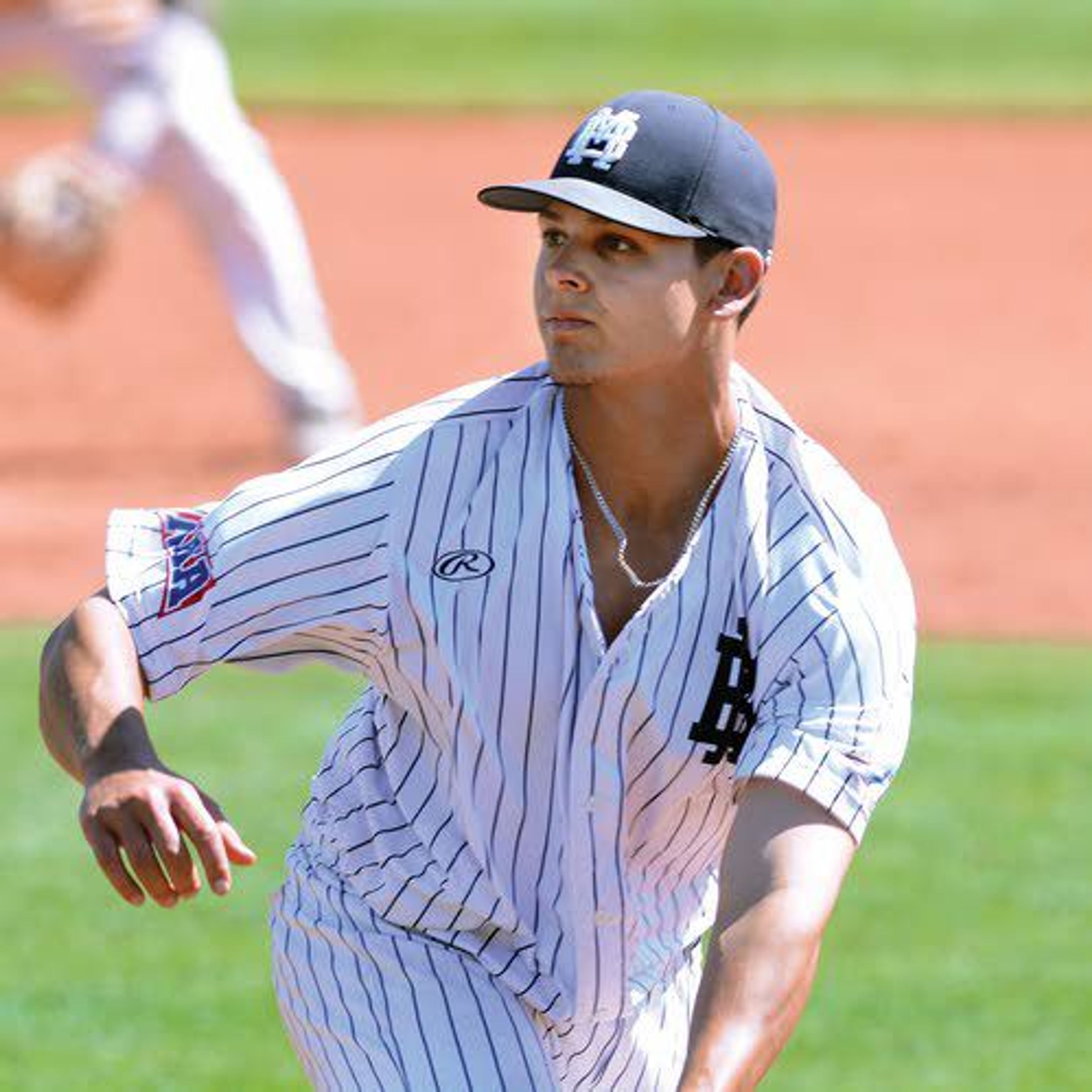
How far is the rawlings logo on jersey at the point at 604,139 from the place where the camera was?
3658mm

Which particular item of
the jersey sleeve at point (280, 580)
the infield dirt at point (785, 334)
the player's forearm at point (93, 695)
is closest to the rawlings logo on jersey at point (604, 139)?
the jersey sleeve at point (280, 580)

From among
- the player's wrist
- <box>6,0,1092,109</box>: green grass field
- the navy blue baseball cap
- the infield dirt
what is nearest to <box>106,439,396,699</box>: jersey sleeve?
the player's wrist

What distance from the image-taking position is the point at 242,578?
3721mm

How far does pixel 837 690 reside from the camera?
3604 mm

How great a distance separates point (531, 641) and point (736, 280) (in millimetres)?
533

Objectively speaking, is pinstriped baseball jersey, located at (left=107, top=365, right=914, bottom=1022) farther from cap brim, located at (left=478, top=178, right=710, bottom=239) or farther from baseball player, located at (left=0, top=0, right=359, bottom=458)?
baseball player, located at (left=0, top=0, right=359, bottom=458)

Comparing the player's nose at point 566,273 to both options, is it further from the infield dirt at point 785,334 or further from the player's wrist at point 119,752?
the infield dirt at point 785,334

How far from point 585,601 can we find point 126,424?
27.4ft

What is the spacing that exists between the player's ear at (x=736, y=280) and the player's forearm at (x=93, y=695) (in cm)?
86

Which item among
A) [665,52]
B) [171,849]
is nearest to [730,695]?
[171,849]

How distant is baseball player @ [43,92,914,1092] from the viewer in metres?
3.63

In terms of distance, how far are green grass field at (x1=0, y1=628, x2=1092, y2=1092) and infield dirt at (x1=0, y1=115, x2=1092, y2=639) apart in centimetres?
127

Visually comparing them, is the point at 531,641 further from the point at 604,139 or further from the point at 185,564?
the point at 604,139

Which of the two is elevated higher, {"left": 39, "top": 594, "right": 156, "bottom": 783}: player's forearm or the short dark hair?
the short dark hair
